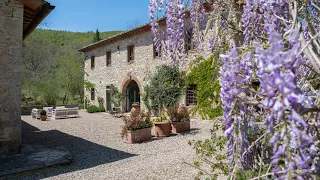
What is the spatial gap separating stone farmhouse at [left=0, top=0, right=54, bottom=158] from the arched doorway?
32.3ft

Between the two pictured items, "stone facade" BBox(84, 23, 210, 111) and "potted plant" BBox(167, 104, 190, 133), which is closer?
"potted plant" BBox(167, 104, 190, 133)

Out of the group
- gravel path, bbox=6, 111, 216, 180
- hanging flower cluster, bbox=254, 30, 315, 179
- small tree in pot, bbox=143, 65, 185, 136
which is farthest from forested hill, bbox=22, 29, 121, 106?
hanging flower cluster, bbox=254, 30, 315, 179

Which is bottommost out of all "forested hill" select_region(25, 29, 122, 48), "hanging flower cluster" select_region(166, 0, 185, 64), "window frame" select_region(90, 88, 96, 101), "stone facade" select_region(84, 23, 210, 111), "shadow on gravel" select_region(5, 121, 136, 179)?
"shadow on gravel" select_region(5, 121, 136, 179)

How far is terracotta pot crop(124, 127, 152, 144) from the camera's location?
23.8 feet

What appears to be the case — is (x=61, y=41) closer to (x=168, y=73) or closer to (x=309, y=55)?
(x=168, y=73)

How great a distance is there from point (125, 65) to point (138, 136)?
785 centimetres

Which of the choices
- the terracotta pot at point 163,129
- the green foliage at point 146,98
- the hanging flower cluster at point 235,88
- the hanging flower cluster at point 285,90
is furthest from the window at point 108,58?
the hanging flower cluster at point 285,90

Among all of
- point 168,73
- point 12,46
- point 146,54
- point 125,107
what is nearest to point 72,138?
point 12,46

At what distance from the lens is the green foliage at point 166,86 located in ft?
37.3

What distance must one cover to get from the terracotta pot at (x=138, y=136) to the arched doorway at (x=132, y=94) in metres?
7.71

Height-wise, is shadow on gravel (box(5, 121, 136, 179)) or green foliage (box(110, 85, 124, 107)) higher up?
green foliage (box(110, 85, 124, 107))

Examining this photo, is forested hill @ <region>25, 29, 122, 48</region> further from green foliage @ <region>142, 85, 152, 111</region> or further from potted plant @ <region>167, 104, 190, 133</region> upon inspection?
potted plant @ <region>167, 104, 190, 133</region>

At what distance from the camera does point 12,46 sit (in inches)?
213

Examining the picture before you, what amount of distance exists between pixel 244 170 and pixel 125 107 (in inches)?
548
